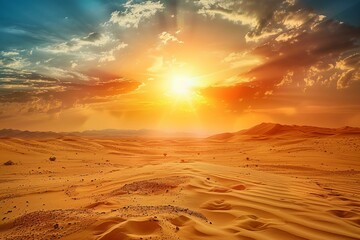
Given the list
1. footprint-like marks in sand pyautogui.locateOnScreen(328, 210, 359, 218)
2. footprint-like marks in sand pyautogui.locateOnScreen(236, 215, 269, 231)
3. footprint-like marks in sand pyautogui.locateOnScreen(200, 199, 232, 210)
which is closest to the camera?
footprint-like marks in sand pyautogui.locateOnScreen(236, 215, 269, 231)

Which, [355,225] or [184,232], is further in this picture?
[355,225]

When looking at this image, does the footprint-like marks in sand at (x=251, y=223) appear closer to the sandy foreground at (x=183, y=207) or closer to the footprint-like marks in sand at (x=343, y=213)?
the sandy foreground at (x=183, y=207)

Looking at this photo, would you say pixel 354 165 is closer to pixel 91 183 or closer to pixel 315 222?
pixel 315 222

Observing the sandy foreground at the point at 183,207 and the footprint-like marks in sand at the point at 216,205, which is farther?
the footprint-like marks in sand at the point at 216,205

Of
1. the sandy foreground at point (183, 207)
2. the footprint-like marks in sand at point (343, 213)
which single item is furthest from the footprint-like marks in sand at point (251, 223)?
the footprint-like marks in sand at point (343, 213)

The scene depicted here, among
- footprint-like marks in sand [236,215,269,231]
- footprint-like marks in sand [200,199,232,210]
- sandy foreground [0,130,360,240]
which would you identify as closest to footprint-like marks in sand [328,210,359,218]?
sandy foreground [0,130,360,240]

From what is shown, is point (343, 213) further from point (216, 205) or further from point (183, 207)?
point (183, 207)

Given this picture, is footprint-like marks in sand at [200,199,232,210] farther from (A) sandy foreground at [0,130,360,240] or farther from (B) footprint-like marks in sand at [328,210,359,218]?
(B) footprint-like marks in sand at [328,210,359,218]

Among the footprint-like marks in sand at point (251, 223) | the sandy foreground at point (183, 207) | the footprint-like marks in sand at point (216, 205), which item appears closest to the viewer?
the sandy foreground at point (183, 207)

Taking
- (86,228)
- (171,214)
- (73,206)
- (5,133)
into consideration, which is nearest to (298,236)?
(171,214)

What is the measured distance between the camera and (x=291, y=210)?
208 inches

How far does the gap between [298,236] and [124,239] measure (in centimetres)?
231

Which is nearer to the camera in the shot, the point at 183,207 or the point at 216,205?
the point at 183,207

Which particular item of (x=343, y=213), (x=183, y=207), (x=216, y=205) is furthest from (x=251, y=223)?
(x=343, y=213)
